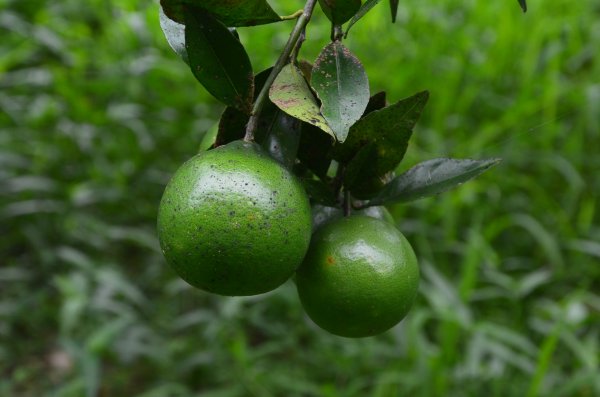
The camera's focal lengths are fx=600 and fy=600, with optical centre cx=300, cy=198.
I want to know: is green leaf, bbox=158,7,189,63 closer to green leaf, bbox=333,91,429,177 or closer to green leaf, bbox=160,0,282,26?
green leaf, bbox=160,0,282,26

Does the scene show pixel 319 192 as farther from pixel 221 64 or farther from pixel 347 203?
pixel 221 64

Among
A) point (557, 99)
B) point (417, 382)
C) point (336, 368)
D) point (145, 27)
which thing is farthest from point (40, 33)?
point (557, 99)

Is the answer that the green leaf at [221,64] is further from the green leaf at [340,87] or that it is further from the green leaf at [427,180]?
the green leaf at [427,180]

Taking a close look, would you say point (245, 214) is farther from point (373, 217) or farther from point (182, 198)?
point (373, 217)

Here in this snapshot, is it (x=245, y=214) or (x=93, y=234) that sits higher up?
(x=245, y=214)

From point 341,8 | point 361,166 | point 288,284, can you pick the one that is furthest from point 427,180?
point 288,284

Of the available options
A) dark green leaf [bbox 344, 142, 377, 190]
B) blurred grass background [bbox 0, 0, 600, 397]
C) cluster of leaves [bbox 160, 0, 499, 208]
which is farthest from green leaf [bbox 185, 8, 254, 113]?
blurred grass background [bbox 0, 0, 600, 397]

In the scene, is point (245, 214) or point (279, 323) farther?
point (279, 323)
